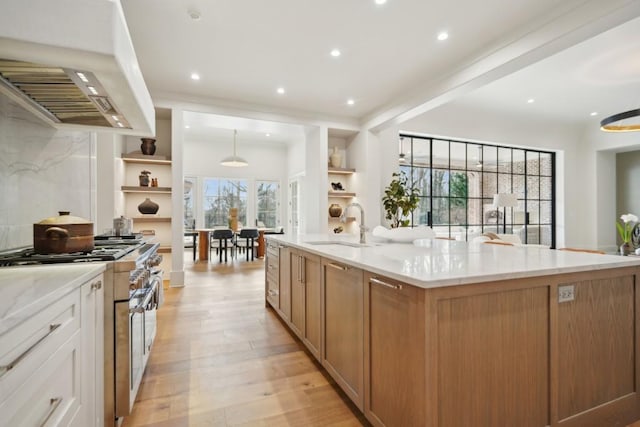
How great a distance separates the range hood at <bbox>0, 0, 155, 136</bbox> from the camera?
43.4 inches

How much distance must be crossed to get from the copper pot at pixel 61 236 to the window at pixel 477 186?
602 cm

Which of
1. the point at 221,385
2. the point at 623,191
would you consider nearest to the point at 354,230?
the point at 221,385

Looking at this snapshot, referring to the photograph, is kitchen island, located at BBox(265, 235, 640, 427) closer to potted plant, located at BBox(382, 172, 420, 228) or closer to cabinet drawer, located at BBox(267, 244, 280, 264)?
cabinet drawer, located at BBox(267, 244, 280, 264)

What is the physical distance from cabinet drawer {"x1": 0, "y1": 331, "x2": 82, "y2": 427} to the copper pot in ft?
1.93

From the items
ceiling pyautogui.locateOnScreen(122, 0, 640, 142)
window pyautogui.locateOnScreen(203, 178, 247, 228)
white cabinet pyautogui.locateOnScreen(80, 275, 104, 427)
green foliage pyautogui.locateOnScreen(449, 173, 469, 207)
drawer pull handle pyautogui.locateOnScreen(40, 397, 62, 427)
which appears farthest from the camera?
window pyautogui.locateOnScreen(203, 178, 247, 228)

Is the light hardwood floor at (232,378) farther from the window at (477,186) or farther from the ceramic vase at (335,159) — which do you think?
the window at (477,186)

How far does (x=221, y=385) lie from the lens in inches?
77.2

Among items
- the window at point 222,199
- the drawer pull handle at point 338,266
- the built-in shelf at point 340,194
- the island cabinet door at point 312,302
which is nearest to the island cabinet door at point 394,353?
the drawer pull handle at point 338,266

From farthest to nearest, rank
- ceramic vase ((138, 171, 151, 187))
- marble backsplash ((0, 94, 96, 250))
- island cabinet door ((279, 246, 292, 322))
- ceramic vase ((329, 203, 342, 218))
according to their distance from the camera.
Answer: ceramic vase ((329, 203, 342, 218)) < ceramic vase ((138, 171, 151, 187)) < island cabinet door ((279, 246, 292, 322)) < marble backsplash ((0, 94, 96, 250))

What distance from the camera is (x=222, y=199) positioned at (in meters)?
8.77

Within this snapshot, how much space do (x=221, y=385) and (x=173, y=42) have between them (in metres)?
3.51

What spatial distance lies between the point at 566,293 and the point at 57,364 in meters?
2.07

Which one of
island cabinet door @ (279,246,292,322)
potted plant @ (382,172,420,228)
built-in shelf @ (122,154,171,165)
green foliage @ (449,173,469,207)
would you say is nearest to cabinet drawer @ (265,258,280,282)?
island cabinet door @ (279,246,292,322)

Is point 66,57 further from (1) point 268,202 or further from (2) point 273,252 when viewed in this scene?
(1) point 268,202
